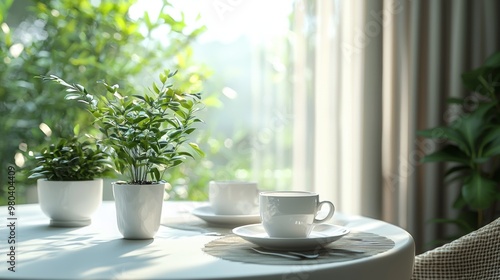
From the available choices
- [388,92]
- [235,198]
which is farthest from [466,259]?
[388,92]

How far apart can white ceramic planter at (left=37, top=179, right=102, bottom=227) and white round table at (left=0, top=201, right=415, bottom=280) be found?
0.03 m

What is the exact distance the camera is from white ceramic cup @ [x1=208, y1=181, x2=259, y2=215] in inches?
59.2

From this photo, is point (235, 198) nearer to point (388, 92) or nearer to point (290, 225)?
point (290, 225)

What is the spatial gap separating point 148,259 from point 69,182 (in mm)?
460

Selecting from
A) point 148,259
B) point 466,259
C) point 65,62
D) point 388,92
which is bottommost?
point 466,259

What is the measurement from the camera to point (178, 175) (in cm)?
303

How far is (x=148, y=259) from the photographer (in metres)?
1.04

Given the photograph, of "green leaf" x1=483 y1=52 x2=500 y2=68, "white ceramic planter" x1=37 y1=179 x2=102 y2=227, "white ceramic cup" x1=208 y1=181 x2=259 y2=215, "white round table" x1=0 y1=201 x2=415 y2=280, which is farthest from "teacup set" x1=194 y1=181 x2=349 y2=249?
"green leaf" x1=483 y1=52 x2=500 y2=68

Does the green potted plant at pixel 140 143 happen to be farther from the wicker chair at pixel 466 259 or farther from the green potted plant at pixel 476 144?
the green potted plant at pixel 476 144

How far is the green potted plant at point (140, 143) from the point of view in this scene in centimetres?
123

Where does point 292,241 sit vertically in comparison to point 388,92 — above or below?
below

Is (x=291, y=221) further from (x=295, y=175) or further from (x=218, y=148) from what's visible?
(x=218, y=148)

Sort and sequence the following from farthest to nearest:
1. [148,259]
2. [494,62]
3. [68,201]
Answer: [494,62] → [68,201] → [148,259]

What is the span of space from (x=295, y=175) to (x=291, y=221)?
6.28ft
